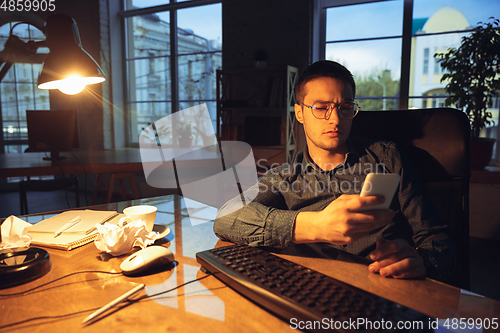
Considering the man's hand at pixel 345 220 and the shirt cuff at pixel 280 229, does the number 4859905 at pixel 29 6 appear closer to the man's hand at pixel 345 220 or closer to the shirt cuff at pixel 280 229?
the shirt cuff at pixel 280 229

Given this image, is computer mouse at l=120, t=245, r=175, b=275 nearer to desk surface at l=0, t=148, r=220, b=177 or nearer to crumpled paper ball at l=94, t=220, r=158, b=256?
crumpled paper ball at l=94, t=220, r=158, b=256

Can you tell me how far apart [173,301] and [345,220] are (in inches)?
14.9

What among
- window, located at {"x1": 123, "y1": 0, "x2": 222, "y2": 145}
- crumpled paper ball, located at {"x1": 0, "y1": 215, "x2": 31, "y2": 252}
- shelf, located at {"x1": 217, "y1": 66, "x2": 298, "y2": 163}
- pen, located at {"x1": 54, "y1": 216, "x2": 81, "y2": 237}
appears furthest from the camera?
window, located at {"x1": 123, "y1": 0, "x2": 222, "y2": 145}

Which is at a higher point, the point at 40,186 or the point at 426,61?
the point at 426,61

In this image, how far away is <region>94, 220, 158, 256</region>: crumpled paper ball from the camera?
0.84m

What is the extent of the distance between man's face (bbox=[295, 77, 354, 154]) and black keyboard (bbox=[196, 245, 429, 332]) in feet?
1.71

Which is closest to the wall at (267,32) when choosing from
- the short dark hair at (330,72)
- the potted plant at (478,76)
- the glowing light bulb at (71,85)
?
the potted plant at (478,76)

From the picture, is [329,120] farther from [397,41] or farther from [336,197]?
[397,41]

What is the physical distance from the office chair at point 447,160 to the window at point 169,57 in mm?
3340

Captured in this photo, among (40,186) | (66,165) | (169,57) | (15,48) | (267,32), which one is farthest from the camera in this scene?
(169,57)

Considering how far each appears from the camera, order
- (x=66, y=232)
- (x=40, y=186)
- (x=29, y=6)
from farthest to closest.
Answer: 1. (x=29, y=6)
2. (x=40, y=186)
3. (x=66, y=232)

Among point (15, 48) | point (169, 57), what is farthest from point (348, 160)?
point (169, 57)

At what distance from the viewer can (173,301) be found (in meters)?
0.63

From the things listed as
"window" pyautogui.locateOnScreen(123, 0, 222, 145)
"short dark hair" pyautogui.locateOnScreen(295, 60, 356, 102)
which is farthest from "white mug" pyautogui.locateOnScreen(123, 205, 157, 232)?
"window" pyautogui.locateOnScreen(123, 0, 222, 145)
